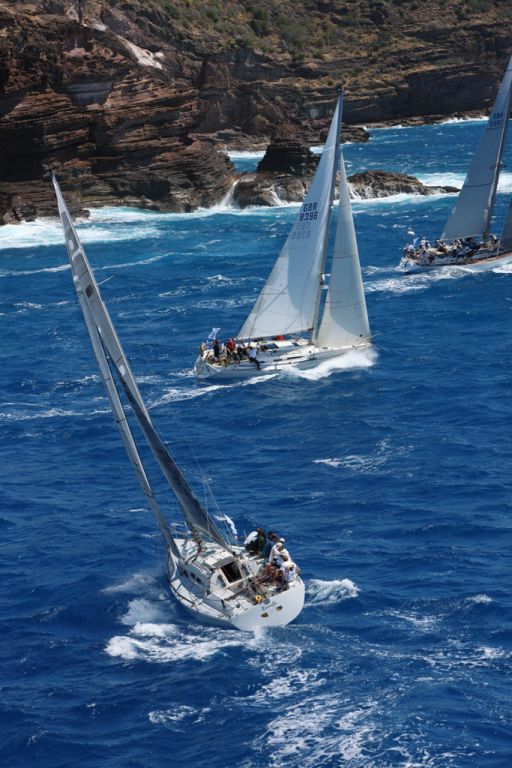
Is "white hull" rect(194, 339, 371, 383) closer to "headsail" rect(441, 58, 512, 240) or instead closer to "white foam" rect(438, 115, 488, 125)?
"headsail" rect(441, 58, 512, 240)

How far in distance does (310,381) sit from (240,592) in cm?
2122

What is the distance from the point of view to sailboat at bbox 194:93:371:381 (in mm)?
51219

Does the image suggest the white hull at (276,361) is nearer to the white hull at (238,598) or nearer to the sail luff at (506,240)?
the white hull at (238,598)

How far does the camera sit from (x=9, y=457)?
139ft

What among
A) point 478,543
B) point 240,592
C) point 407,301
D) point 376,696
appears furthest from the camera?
point 407,301

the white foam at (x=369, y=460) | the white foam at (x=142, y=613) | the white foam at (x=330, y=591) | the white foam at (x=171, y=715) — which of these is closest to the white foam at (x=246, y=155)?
the white foam at (x=369, y=460)

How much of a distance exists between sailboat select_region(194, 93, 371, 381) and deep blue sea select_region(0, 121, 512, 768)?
1.20 meters

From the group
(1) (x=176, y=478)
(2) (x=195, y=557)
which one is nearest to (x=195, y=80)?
(1) (x=176, y=478)

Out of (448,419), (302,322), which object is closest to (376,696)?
A: (448,419)

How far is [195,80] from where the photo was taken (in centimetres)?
13262

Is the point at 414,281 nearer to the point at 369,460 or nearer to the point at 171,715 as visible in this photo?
the point at 369,460

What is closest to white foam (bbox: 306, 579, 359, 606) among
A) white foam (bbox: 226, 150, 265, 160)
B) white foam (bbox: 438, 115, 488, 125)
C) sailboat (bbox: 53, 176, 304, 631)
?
sailboat (bbox: 53, 176, 304, 631)

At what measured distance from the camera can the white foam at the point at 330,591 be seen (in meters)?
31.1

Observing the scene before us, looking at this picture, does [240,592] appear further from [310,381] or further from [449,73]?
[449,73]
